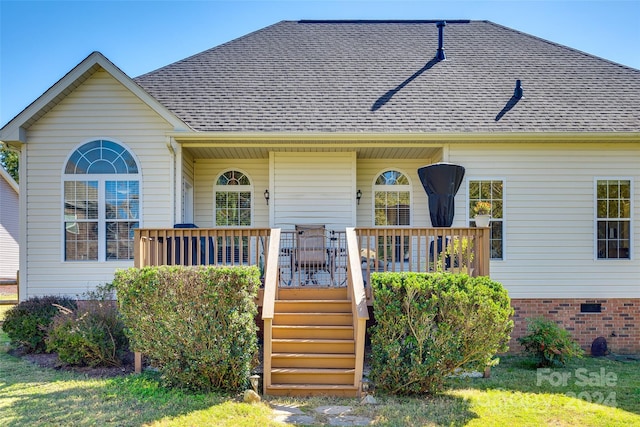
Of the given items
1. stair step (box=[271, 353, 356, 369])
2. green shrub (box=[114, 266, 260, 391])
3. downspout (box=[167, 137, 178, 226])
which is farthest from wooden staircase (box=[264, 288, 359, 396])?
downspout (box=[167, 137, 178, 226])

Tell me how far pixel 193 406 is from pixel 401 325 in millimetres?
2611

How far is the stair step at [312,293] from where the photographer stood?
7.07 metres

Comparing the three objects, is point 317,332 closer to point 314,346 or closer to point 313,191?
point 314,346

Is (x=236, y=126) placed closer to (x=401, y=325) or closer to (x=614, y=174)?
(x=401, y=325)

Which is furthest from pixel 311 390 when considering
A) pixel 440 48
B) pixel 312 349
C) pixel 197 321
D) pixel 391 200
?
pixel 440 48

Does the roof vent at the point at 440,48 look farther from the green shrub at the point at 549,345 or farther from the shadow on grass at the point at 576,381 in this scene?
the shadow on grass at the point at 576,381

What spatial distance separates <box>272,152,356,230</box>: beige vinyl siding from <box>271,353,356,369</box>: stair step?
3691mm

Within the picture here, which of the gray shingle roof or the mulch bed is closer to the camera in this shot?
the mulch bed

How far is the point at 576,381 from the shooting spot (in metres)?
6.65

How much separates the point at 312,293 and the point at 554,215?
208 inches

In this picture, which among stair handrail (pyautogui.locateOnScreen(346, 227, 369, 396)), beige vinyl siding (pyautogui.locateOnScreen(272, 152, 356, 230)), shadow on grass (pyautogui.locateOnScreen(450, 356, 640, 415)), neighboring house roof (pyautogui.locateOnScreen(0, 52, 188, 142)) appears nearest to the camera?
stair handrail (pyautogui.locateOnScreen(346, 227, 369, 396))

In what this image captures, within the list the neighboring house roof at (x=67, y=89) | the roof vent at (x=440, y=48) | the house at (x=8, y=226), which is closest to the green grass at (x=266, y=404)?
the neighboring house roof at (x=67, y=89)

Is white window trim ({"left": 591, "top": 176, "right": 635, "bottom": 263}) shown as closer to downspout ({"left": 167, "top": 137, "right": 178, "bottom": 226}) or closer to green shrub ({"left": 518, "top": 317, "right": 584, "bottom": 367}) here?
green shrub ({"left": 518, "top": 317, "right": 584, "bottom": 367})

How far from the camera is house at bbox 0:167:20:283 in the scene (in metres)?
19.9
